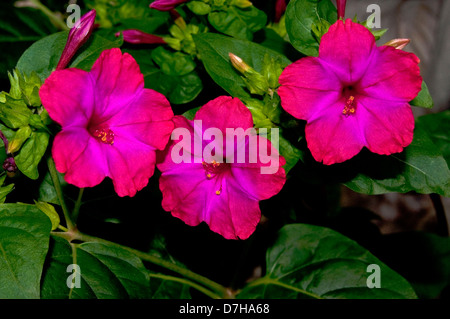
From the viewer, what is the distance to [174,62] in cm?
157

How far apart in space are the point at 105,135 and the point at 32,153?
189mm

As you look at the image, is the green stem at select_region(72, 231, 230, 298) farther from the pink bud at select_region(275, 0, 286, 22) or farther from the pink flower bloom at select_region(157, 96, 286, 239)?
the pink bud at select_region(275, 0, 286, 22)

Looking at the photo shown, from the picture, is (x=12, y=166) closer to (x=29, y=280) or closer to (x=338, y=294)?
(x=29, y=280)

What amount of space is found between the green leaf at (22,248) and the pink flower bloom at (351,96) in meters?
0.68

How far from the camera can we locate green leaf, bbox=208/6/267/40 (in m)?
1.48

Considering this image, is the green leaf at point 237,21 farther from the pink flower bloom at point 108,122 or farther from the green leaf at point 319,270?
the green leaf at point 319,270

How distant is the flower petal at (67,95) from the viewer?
3.57 feet

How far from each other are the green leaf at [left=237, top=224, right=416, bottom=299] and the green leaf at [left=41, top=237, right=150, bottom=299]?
0.44 meters

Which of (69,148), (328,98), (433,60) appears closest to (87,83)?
(69,148)

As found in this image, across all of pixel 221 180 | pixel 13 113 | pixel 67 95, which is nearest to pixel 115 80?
pixel 67 95

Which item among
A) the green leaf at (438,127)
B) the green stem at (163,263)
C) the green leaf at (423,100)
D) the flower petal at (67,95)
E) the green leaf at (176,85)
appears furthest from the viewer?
the green leaf at (438,127)

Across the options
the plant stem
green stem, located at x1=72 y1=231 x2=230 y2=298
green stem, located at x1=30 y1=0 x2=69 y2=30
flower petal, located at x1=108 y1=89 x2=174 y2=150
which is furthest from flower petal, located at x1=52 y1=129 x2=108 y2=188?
the plant stem

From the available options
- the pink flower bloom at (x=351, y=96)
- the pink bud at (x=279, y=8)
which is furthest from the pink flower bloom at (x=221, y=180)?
the pink bud at (x=279, y=8)

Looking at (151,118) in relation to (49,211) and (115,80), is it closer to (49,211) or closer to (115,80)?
(115,80)
